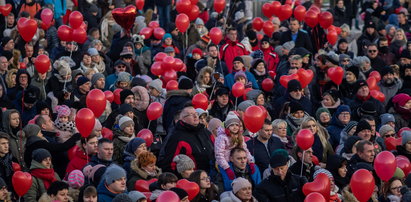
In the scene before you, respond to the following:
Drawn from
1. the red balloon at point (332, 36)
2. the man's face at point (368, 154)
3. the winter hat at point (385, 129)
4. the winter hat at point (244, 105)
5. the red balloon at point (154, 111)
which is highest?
the man's face at point (368, 154)

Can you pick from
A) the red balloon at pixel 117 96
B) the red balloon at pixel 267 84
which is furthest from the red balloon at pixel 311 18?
the red balloon at pixel 117 96

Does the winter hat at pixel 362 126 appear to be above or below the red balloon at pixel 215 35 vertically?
above

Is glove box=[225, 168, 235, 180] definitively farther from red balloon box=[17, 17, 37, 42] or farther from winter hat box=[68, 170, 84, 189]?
red balloon box=[17, 17, 37, 42]

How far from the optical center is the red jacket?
1802 centimetres

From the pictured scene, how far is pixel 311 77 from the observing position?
16391 millimetres

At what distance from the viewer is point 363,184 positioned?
1185cm

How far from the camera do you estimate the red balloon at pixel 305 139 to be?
13000mm

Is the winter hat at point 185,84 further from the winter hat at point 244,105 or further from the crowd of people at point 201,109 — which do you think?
the winter hat at point 244,105

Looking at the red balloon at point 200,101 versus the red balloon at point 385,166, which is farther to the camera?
the red balloon at point 200,101

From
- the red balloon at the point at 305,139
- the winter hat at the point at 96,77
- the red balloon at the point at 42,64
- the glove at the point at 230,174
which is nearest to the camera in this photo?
the glove at the point at 230,174

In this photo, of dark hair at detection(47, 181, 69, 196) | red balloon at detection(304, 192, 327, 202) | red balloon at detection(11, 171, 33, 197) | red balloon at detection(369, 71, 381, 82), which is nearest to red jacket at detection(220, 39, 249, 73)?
red balloon at detection(369, 71, 381, 82)

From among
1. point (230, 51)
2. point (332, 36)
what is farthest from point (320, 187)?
point (332, 36)

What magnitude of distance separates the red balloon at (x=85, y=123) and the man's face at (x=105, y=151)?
56cm

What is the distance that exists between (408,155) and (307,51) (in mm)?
4260
